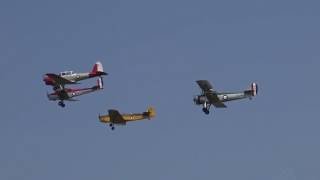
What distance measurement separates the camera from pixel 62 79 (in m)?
145

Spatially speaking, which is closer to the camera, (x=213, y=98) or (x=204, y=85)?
(x=204, y=85)

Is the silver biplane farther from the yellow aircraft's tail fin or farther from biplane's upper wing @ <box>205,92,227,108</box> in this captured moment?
the yellow aircraft's tail fin

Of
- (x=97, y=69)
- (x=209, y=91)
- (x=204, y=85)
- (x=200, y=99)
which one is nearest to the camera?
(x=204, y=85)

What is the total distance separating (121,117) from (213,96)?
43.9ft

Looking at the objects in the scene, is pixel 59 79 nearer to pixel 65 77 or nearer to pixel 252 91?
pixel 65 77

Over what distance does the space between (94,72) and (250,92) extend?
63.6ft

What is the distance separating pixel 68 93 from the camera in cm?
14712

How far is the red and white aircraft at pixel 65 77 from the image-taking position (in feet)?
476

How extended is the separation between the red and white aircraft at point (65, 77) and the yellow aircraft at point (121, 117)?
497 cm

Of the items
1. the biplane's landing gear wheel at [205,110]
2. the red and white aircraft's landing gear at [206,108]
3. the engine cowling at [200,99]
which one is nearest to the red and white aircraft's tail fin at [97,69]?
the engine cowling at [200,99]

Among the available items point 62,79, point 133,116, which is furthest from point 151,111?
point 62,79

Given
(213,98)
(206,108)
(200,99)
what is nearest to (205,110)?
(206,108)

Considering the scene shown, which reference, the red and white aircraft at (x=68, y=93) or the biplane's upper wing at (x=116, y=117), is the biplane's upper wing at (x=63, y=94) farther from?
the biplane's upper wing at (x=116, y=117)

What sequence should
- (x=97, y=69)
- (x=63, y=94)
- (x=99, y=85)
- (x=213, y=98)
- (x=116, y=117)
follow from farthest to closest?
(x=99, y=85)
(x=97, y=69)
(x=63, y=94)
(x=116, y=117)
(x=213, y=98)
